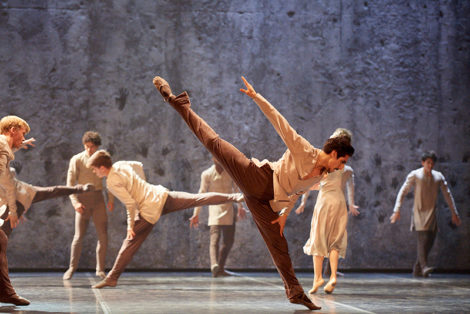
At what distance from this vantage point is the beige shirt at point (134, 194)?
6.67m

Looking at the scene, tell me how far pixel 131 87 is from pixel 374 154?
391 centimetres

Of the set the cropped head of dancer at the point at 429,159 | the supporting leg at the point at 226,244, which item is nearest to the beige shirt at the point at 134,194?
the supporting leg at the point at 226,244

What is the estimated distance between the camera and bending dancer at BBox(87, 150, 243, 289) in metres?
6.69

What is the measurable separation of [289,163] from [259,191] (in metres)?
0.32

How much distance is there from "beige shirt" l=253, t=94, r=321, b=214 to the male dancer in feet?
12.1

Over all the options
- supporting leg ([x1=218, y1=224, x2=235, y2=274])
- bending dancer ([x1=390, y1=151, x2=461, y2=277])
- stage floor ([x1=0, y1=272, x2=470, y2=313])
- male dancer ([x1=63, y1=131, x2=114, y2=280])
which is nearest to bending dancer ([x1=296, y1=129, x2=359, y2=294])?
stage floor ([x1=0, y1=272, x2=470, y2=313])

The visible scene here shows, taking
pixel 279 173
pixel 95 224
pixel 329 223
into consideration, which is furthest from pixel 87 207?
pixel 279 173

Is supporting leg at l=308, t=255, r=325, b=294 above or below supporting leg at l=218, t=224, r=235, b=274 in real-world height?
below

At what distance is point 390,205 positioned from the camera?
395 inches

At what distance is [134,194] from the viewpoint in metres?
6.85

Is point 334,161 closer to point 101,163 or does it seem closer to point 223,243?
point 101,163

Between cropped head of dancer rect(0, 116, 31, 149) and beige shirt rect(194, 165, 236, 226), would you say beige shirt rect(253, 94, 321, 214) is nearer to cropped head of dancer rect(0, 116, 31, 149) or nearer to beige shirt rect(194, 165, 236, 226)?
cropped head of dancer rect(0, 116, 31, 149)

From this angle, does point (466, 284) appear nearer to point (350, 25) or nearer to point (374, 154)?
point (374, 154)

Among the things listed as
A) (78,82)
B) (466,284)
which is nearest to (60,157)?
(78,82)
